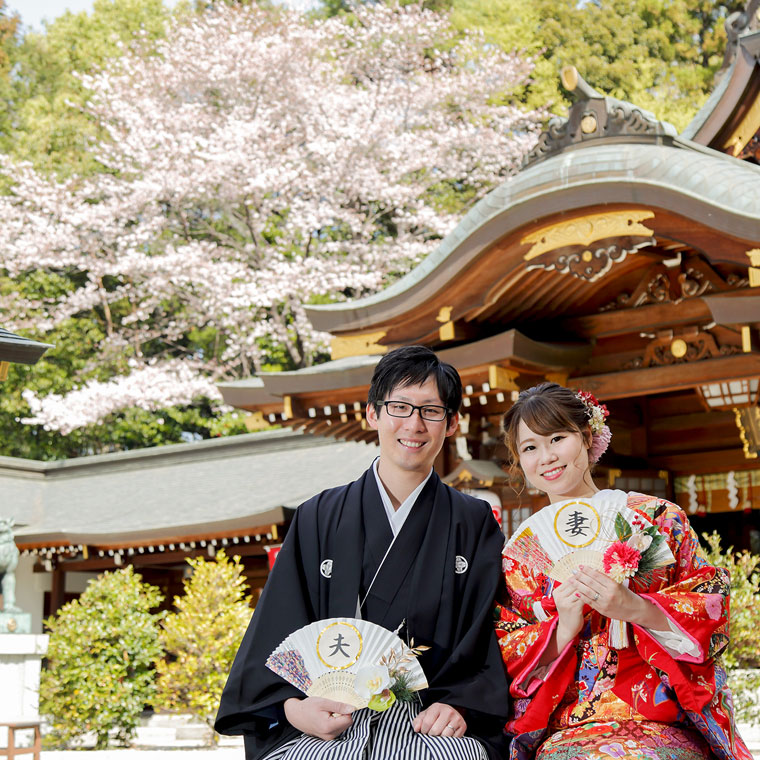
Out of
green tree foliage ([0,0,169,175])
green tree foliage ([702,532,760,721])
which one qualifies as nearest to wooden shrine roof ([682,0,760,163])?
green tree foliage ([702,532,760,721])

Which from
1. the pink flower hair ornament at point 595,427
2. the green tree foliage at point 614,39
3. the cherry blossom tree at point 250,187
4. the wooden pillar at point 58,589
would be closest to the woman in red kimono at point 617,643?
the pink flower hair ornament at point 595,427

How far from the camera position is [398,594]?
268 cm

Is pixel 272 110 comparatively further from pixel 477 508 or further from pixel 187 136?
pixel 477 508

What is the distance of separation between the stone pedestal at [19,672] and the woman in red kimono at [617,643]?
22.8 feet

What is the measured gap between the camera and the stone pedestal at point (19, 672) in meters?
8.45

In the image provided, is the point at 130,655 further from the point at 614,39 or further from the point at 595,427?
the point at 614,39

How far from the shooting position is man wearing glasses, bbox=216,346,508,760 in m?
2.52

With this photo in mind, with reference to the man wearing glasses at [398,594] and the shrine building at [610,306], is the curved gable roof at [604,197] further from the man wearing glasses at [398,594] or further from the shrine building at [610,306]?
the man wearing glasses at [398,594]

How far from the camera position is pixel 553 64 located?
21766mm

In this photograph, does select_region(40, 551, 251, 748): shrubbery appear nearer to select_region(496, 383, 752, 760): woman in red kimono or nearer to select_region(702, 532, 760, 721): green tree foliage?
select_region(702, 532, 760, 721): green tree foliage

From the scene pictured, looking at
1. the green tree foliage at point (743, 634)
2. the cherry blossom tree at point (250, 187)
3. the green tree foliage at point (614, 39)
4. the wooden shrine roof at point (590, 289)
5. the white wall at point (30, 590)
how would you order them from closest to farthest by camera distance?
the wooden shrine roof at point (590, 289), the green tree foliage at point (743, 634), the white wall at point (30, 590), the cherry blossom tree at point (250, 187), the green tree foliage at point (614, 39)

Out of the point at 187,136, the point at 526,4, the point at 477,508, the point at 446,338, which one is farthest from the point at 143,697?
the point at 526,4

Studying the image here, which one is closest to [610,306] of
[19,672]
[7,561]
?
[7,561]

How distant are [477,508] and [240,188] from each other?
1636cm
